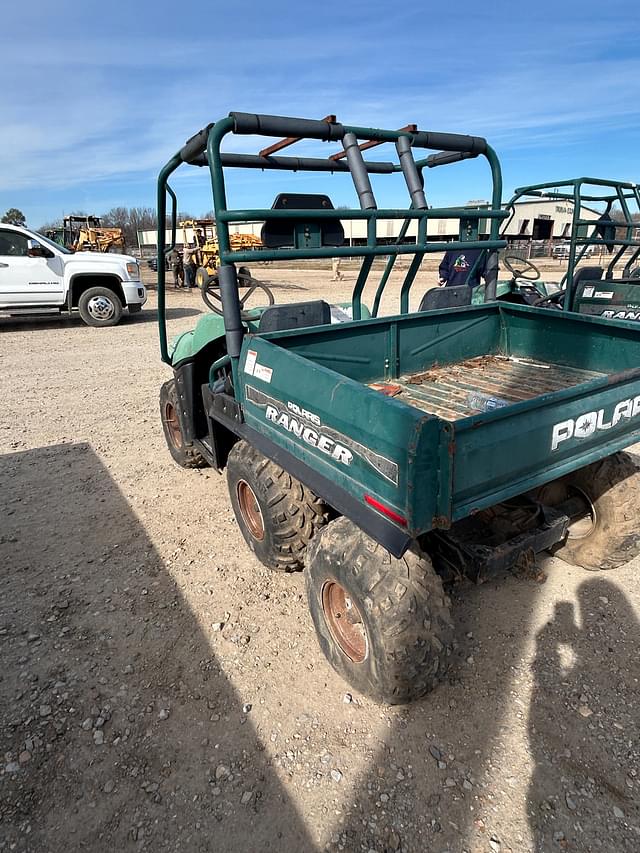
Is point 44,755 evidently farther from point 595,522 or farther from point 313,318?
point 595,522

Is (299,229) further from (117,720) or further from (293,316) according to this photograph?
(117,720)

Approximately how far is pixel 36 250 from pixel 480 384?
9998 millimetres

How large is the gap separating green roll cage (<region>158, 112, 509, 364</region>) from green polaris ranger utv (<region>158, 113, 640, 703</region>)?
0.04ft

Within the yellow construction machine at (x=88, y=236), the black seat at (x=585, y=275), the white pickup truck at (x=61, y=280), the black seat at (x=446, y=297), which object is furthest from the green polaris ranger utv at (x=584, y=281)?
the yellow construction machine at (x=88, y=236)

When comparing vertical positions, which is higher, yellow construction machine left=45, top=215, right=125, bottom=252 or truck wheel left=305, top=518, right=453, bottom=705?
yellow construction machine left=45, top=215, right=125, bottom=252

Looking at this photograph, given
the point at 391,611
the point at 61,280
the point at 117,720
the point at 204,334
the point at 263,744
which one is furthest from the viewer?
the point at 61,280

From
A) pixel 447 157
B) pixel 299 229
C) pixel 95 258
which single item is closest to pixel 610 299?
pixel 447 157

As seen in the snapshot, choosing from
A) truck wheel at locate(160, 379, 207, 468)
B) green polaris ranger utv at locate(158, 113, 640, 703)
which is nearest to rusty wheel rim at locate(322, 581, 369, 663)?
green polaris ranger utv at locate(158, 113, 640, 703)

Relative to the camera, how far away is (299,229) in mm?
2805

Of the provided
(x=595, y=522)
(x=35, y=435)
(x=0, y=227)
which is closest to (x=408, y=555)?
(x=595, y=522)

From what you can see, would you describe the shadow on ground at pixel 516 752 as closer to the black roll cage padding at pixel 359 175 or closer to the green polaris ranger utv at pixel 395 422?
the green polaris ranger utv at pixel 395 422

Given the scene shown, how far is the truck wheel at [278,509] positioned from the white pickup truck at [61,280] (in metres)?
9.31

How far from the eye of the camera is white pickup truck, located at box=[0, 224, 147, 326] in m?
10.1

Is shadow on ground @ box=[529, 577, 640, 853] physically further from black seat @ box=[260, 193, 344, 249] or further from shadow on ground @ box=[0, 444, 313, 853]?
black seat @ box=[260, 193, 344, 249]
